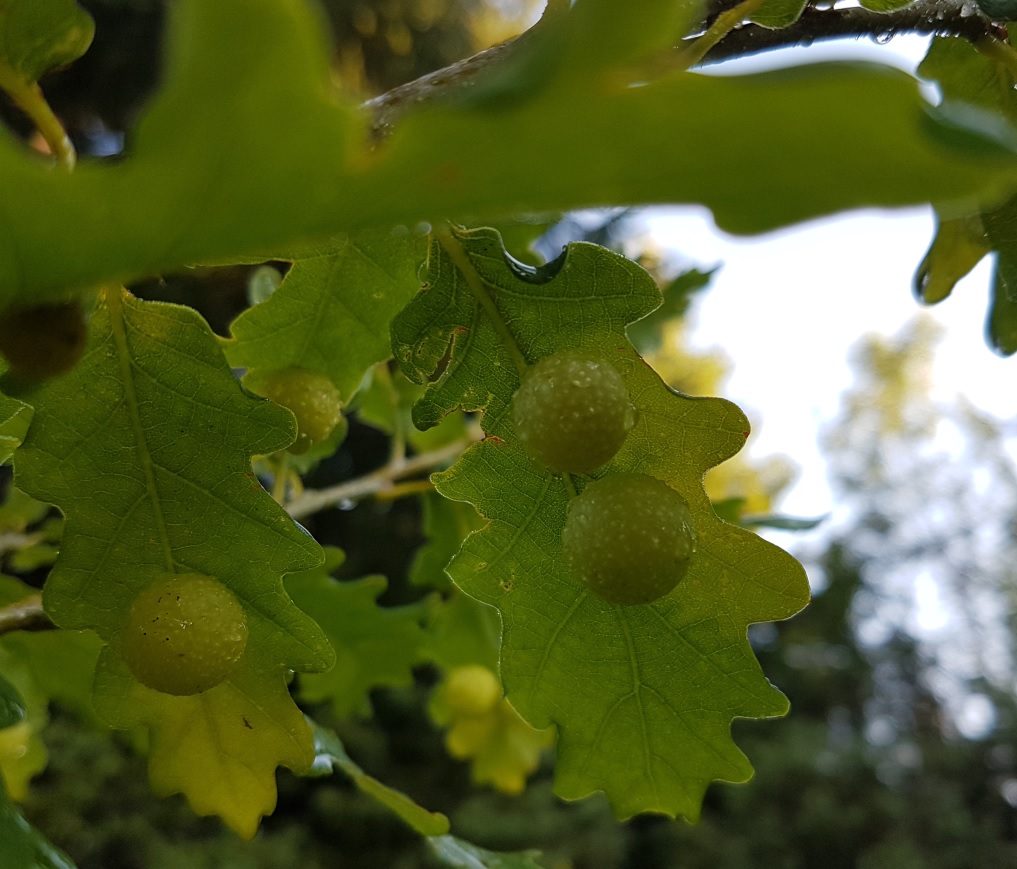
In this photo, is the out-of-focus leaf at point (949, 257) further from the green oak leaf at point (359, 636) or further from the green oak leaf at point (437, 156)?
the green oak leaf at point (359, 636)

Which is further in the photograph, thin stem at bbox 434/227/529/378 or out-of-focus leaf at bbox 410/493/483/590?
out-of-focus leaf at bbox 410/493/483/590

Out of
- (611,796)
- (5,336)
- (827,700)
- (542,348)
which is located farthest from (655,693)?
(827,700)

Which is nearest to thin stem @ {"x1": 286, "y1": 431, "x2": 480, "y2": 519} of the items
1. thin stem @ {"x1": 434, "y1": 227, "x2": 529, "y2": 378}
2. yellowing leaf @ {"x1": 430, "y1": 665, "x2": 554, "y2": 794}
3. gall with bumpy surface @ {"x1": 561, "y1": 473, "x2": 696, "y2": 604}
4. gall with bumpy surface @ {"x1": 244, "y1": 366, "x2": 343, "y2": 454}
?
gall with bumpy surface @ {"x1": 244, "y1": 366, "x2": 343, "y2": 454}

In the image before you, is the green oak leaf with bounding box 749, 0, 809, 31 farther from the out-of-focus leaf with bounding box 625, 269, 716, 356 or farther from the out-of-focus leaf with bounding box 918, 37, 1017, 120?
the out-of-focus leaf with bounding box 625, 269, 716, 356

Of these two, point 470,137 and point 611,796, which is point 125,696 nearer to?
point 611,796

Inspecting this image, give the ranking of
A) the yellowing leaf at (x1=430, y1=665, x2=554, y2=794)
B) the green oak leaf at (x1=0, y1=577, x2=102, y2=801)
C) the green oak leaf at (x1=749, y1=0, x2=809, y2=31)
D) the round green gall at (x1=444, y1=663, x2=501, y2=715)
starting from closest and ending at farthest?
the green oak leaf at (x1=749, y1=0, x2=809, y2=31), the green oak leaf at (x1=0, y1=577, x2=102, y2=801), the round green gall at (x1=444, y1=663, x2=501, y2=715), the yellowing leaf at (x1=430, y1=665, x2=554, y2=794)
